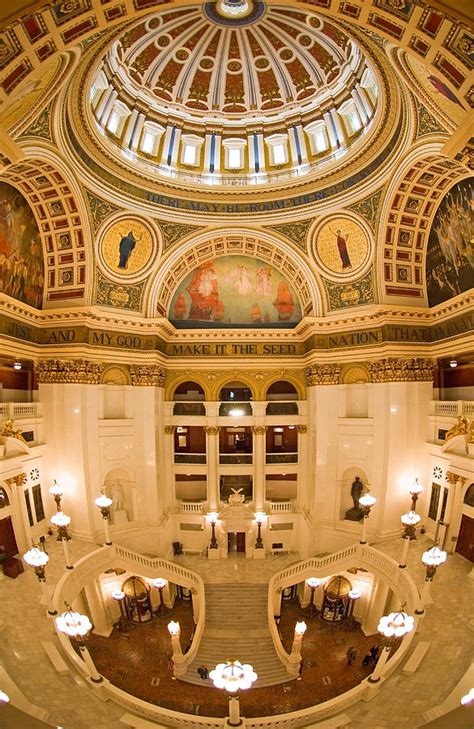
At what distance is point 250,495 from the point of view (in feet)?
88.2

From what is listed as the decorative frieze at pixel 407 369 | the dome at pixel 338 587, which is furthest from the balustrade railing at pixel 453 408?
the dome at pixel 338 587

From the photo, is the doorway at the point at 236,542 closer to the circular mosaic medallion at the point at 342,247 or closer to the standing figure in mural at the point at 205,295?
the standing figure in mural at the point at 205,295

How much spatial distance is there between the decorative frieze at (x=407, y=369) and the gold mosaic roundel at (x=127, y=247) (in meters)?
13.4

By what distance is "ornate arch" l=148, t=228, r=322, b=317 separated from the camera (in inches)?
927

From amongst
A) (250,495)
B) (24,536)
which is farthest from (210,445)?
(24,536)

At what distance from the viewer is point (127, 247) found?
22438mm

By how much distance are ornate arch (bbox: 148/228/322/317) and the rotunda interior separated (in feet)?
0.52

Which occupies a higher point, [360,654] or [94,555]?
[94,555]

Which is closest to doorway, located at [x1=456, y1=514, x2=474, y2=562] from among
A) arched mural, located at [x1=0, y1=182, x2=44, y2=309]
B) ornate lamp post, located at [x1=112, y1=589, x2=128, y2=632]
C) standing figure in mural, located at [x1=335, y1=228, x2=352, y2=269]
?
standing figure in mural, located at [x1=335, y1=228, x2=352, y2=269]

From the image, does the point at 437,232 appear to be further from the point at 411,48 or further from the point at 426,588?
the point at 426,588

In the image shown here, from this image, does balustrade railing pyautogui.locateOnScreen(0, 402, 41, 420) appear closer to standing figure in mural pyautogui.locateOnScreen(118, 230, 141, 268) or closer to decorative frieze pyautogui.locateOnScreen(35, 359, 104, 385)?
decorative frieze pyautogui.locateOnScreen(35, 359, 104, 385)

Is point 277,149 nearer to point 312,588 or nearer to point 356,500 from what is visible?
point 356,500

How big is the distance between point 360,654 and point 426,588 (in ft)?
25.6

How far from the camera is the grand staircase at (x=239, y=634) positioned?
17719 mm
